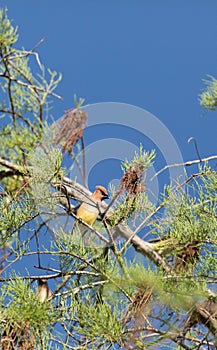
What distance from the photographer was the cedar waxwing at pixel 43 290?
3.30 ft

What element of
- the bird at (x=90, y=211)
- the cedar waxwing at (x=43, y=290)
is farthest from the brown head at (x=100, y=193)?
the cedar waxwing at (x=43, y=290)

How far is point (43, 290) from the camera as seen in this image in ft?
3.33

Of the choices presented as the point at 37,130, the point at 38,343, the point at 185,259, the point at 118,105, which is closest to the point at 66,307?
the point at 38,343

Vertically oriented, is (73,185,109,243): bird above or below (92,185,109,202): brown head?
below

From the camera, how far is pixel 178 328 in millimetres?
928

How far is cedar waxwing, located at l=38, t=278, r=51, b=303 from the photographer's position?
101cm

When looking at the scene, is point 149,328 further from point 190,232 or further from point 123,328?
point 190,232

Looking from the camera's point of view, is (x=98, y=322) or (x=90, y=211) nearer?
(x=98, y=322)

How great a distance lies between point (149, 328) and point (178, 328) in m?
0.06

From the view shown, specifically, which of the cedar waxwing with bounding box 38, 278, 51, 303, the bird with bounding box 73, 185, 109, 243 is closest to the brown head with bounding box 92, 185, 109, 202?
the bird with bounding box 73, 185, 109, 243

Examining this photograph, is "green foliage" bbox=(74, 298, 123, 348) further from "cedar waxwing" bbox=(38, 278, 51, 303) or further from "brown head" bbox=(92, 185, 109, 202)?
"brown head" bbox=(92, 185, 109, 202)

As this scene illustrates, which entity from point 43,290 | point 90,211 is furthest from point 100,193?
point 43,290

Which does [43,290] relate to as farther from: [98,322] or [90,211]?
[90,211]

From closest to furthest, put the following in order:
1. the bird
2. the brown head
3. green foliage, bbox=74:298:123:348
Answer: green foliage, bbox=74:298:123:348, the bird, the brown head
